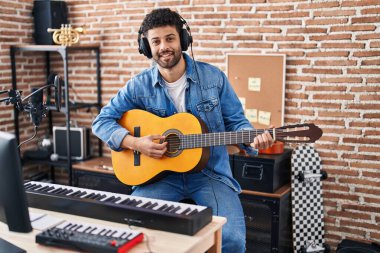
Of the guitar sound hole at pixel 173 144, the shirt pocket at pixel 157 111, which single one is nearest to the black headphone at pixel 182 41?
the shirt pocket at pixel 157 111

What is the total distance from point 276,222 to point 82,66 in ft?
7.94

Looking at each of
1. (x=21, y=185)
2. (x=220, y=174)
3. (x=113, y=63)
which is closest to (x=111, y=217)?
(x=21, y=185)

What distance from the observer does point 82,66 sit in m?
4.61

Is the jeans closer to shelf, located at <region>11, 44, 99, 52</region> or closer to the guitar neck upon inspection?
the guitar neck

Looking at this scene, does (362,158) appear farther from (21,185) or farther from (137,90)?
(21,185)

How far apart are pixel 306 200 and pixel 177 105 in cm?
140

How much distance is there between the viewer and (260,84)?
3723 mm

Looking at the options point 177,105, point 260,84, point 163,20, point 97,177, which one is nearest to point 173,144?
point 177,105

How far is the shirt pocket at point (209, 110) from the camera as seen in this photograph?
2672 mm

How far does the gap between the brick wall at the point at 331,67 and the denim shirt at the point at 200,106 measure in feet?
3.52

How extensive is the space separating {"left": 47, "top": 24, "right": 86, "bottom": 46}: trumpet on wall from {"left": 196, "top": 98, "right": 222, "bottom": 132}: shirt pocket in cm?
199

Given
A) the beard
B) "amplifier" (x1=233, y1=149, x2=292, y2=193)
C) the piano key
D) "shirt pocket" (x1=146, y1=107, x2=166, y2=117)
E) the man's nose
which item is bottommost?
"amplifier" (x1=233, y1=149, x2=292, y2=193)

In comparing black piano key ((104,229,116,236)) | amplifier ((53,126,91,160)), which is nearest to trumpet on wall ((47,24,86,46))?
amplifier ((53,126,91,160))

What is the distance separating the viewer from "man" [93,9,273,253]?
2.57 meters
